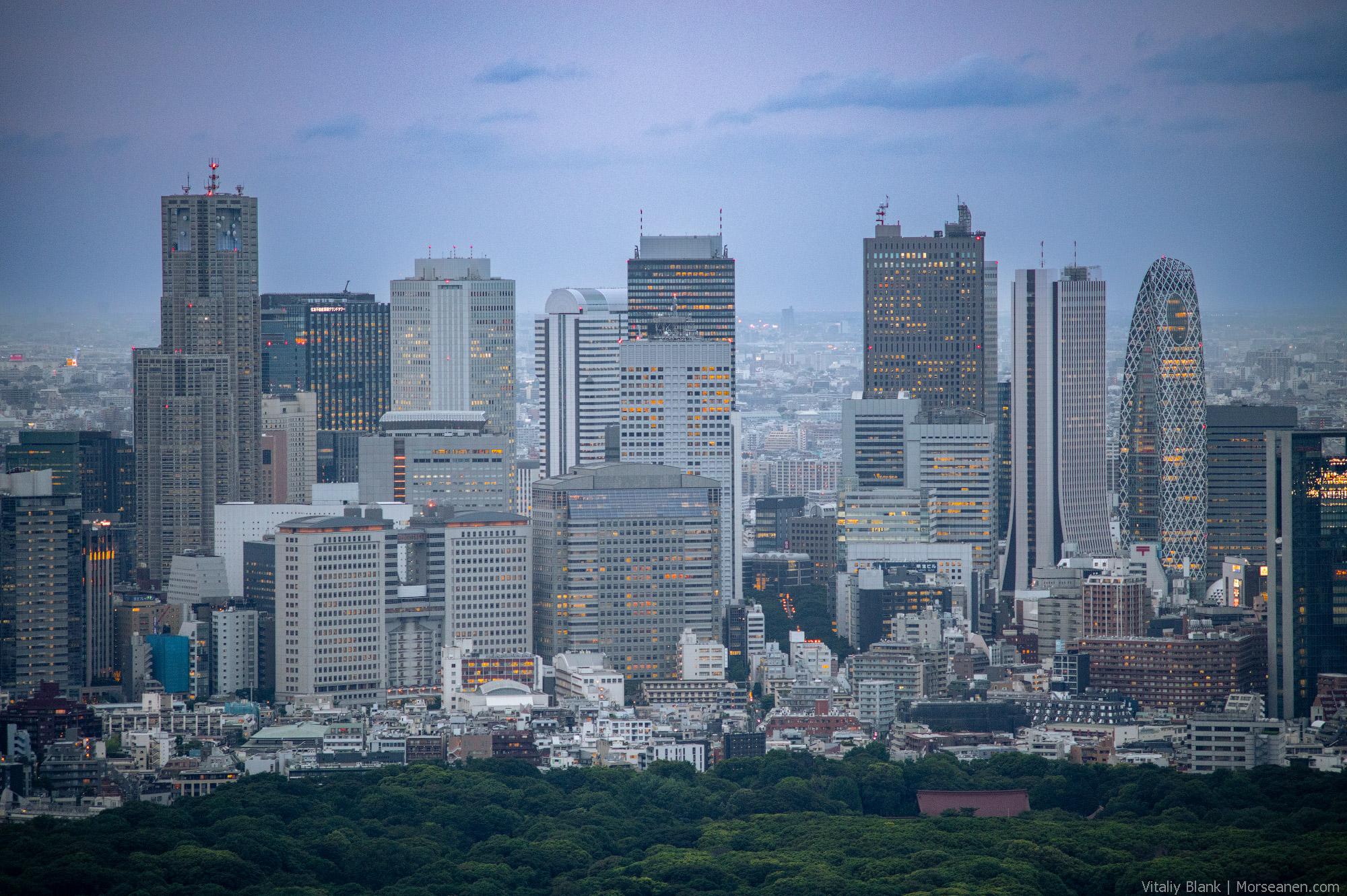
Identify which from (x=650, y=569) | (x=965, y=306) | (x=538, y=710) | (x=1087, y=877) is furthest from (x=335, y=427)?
(x=1087, y=877)

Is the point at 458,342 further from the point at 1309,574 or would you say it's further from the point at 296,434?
the point at 1309,574

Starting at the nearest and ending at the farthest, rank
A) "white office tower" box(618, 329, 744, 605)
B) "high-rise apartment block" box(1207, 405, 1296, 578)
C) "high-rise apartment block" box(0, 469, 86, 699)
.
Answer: "high-rise apartment block" box(0, 469, 86, 699) < "high-rise apartment block" box(1207, 405, 1296, 578) < "white office tower" box(618, 329, 744, 605)

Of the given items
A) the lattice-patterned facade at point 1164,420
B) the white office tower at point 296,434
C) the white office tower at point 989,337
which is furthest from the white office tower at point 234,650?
the white office tower at point 989,337

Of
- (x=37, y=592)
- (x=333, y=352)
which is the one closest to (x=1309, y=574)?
(x=37, y=592)

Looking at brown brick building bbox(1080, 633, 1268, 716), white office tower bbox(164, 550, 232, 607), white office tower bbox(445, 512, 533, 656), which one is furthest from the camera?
white office tower bbox(164, 550, 232, 607)

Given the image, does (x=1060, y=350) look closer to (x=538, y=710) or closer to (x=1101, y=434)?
(x=1101, y=434)

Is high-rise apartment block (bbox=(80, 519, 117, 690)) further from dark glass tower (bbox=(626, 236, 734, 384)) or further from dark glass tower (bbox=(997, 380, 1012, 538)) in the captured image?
dark glass tower (bbox=(997, 380, 1012, 538))

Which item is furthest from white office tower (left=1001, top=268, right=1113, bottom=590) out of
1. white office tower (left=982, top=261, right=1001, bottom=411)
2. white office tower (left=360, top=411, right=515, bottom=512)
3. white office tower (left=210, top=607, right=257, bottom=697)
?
white office tower (left=210, top=607, right=257, bottom=697)
